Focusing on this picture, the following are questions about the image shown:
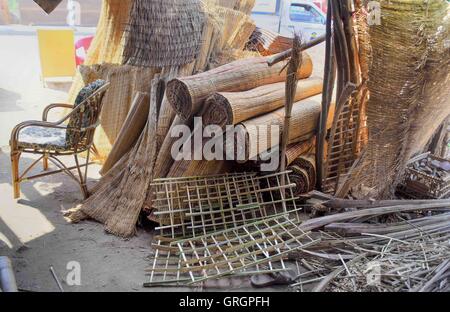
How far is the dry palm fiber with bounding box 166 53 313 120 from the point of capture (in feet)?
11.8

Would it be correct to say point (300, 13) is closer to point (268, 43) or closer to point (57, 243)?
point (268, 43)

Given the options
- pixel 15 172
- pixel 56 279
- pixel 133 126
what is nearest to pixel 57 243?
pixel 56 279

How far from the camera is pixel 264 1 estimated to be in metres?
10.0

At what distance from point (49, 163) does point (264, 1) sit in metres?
7.01

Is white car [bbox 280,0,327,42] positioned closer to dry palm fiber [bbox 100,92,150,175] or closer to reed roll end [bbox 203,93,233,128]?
dry palm fiber [bbox 100,92,150,175]

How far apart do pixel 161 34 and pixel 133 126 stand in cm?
100

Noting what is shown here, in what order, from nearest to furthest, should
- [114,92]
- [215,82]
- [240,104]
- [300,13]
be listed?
1. [240,104]
2. [215,82]
3. [114,92]
4. [300,13]

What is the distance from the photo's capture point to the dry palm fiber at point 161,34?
420 centimetres

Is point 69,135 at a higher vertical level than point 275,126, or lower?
lower

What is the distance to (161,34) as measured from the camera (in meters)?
4.29

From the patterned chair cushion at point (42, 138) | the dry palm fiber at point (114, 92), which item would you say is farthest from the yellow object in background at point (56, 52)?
the patterned chair cushion at point (42, 138)

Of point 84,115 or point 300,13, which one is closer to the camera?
point 84,115
